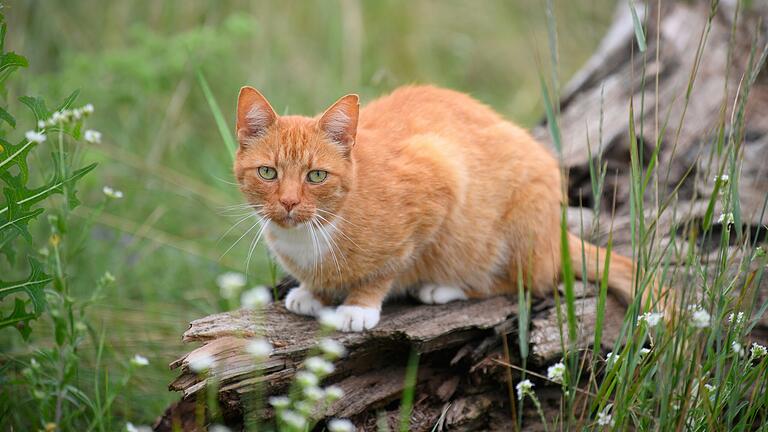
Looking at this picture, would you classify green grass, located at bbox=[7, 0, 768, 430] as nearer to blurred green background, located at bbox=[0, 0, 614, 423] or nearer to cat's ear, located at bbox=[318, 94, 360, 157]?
blurred green background, located at bbox=[0, 0, 614, 423]

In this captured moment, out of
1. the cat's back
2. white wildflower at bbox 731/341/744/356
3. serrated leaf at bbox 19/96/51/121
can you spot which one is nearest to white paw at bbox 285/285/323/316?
the cat's back

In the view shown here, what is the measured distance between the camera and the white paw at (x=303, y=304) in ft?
10.9

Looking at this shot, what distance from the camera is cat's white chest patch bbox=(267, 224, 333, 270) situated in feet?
10.6

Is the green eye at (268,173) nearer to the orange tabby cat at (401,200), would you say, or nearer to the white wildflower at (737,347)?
the orange tabby cat at (401,200)

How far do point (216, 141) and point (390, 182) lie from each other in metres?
3.25

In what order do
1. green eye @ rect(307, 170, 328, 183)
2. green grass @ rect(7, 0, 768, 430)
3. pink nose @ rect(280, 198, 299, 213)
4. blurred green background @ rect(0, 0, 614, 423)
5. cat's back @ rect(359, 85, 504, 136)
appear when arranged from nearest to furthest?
green grass @ rect(7, 0, 768, 430) → pink nose @ rect(280, 198, 299, 213) → green eye @ rect(307, 170, 328, 183) → cat's back @ rect(359, 85, 504, 136) → blurred green background @ rect(0, 0, 614, 423)

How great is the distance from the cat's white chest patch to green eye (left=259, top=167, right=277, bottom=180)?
0.68ft

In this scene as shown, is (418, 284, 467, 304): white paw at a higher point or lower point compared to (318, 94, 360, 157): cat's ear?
lower

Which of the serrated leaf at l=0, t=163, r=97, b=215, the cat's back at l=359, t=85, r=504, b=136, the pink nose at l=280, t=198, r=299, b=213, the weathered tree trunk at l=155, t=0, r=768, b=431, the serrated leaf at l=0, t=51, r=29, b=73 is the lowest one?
the weathered tree trunk at l=155, t=0, r=768, b=431

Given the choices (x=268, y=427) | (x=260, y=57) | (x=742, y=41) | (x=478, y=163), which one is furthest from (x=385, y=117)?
(x=260, y=57)

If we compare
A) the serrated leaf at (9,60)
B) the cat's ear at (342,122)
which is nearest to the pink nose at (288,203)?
the cat's ear at (342,122)

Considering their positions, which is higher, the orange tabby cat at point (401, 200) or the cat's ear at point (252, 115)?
the cat's ear at point (252, 115)

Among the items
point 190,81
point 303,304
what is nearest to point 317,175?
point 303,304

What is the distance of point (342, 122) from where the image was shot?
312 cm
